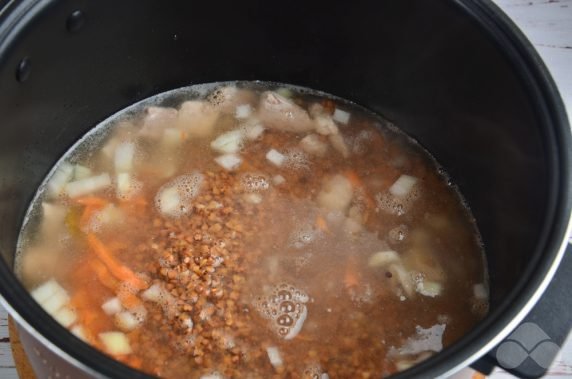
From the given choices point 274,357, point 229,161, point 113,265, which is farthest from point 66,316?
point 229,161

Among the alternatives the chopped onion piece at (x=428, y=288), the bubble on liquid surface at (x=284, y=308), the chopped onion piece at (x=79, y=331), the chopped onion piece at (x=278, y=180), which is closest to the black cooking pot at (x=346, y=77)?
the chopped onion piece at (x=428, y=288)

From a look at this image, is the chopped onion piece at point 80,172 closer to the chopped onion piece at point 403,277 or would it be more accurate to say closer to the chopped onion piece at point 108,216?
the chopped onion piece at point 108,216

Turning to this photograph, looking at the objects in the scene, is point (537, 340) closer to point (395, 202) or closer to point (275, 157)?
point (395, 202)

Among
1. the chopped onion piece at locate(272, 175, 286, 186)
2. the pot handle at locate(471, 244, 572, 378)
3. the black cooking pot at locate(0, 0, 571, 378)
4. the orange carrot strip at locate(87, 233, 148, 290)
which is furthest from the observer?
the chopped onion piece at locate(272, 175, 286, 186)

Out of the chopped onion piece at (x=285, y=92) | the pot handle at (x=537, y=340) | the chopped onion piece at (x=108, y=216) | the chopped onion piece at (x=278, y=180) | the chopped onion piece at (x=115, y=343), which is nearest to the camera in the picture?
the pot handle at (x=537, y=340)

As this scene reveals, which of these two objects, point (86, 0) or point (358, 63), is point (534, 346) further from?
point (86, 0)

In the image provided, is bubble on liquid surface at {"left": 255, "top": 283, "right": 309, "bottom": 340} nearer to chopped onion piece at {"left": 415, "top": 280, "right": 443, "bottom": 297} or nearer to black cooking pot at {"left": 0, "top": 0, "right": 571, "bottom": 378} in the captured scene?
chopped onion piece at {"left": 415, "top": 280, "right": 443, "bottom": 297}

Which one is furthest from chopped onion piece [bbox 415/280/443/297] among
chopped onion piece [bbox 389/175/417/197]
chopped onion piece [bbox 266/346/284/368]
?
chopped onion piece [bbox 266/346/284/368]
